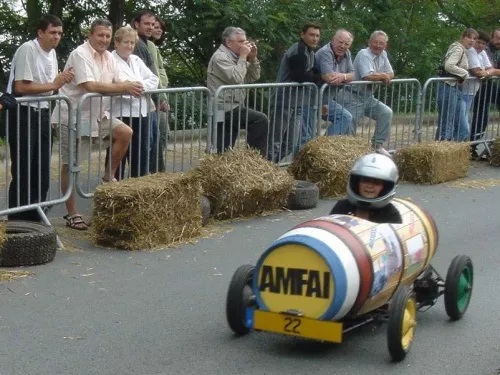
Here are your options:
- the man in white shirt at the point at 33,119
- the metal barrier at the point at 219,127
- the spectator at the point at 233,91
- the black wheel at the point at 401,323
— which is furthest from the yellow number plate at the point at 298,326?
the spectator at the point at 233,91

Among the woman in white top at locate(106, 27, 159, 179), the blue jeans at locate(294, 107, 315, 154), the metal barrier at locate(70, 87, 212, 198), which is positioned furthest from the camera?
the blue jeans at locate(294, 107, 315, 154)

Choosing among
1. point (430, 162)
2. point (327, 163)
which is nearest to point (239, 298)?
point (327, 163)

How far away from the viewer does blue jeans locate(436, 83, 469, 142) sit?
1424cm

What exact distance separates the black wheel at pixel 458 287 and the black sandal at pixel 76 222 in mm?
3968

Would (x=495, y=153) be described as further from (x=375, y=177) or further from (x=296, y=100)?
(x=375, y=177)

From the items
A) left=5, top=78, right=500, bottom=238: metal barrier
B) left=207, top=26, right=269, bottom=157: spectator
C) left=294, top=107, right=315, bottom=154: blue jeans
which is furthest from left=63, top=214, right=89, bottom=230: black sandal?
left=294, top=107, right=315, bottom=154: blue jeans

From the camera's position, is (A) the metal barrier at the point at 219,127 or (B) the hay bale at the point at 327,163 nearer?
(A) the metal barrier at the point at 219,127

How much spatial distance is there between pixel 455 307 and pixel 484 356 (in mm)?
618

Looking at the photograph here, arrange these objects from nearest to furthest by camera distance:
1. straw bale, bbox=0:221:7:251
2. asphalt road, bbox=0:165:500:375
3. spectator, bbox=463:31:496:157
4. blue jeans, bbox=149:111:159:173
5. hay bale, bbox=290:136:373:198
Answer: asphalt road, bbox=0:165:500:375 < straw bale, bbox=0:221:7:251 < blue jeans, bbox=149:111:159:173 < hay bale, bbox=290:136:373:198 < spectator, bbox=463:31:496:157

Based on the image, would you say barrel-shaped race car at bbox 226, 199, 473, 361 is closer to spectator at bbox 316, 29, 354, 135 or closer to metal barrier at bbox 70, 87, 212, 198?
metal barrier at bbox 70, 87, 212, 198

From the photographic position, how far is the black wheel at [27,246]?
7.62 m

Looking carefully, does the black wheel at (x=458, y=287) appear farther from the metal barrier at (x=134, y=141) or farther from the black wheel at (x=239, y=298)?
the metal barrier at (x=134, y=141)

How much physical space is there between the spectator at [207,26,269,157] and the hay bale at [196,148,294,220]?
0.68 metres

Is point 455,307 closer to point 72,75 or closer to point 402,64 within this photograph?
point 72,75
